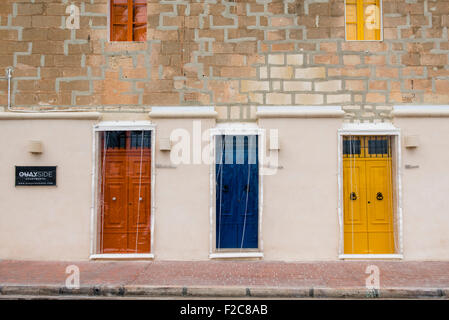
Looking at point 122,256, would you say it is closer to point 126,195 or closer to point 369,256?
point 126,195

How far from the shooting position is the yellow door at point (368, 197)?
26.3 feet

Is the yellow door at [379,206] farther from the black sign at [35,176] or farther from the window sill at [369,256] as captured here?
the black sign at [35,176]

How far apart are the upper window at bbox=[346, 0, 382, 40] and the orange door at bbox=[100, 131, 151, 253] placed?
502cm

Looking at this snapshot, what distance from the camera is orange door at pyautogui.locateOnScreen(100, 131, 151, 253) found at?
805 centimetres

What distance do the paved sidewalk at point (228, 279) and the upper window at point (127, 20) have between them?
484 centimetres


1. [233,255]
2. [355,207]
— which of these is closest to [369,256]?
[355,207]

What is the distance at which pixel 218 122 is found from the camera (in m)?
8.07

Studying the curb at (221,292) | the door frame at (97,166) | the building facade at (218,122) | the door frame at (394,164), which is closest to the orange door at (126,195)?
the building facade at (218,122)

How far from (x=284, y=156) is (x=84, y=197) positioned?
14.0 feet

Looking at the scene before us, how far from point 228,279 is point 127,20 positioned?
5.82 meters

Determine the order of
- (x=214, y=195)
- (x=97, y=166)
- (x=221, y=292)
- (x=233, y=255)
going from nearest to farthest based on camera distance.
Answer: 1. (x=221, y=292)
2. (x=233, y=255)
3. (x=214, y=195)
4. (x=97, y=166)

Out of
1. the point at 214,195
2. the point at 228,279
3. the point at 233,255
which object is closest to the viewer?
the point at 228,279

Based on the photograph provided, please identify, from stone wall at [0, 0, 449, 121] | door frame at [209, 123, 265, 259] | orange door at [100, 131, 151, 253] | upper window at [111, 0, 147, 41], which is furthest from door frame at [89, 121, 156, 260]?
upper window at [111, 0, 147, 41]
